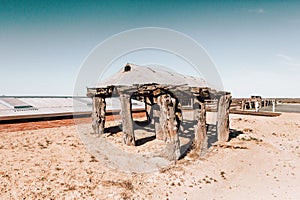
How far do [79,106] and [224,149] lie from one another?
57.9 ft

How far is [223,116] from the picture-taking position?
1245 cm

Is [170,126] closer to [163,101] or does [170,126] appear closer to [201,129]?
[163,101]

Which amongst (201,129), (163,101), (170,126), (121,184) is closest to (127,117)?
(163,101)

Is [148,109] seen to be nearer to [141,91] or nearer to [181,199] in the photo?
[141,91]

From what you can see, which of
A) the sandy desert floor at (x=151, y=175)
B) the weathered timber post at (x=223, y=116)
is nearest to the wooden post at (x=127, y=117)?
the sandy desert floor at (x=151, y=175)

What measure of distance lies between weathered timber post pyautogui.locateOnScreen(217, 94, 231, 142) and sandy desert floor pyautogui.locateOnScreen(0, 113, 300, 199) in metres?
1.06

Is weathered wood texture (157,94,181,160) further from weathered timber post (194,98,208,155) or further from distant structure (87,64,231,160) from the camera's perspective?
weathered timber post (194,98,208,155)

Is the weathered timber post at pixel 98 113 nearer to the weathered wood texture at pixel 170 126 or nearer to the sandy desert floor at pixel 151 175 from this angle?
the sandy desert floor at pixel 151 175

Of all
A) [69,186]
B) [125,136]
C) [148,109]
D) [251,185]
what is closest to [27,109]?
[148,109]

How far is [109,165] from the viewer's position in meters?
8.73

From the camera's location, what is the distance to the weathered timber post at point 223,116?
12.4 meters

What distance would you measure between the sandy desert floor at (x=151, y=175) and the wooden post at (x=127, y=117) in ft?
7.64

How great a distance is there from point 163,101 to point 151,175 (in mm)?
3004

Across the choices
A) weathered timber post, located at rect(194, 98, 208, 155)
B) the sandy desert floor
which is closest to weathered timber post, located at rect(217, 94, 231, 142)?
the sandy desert floor
